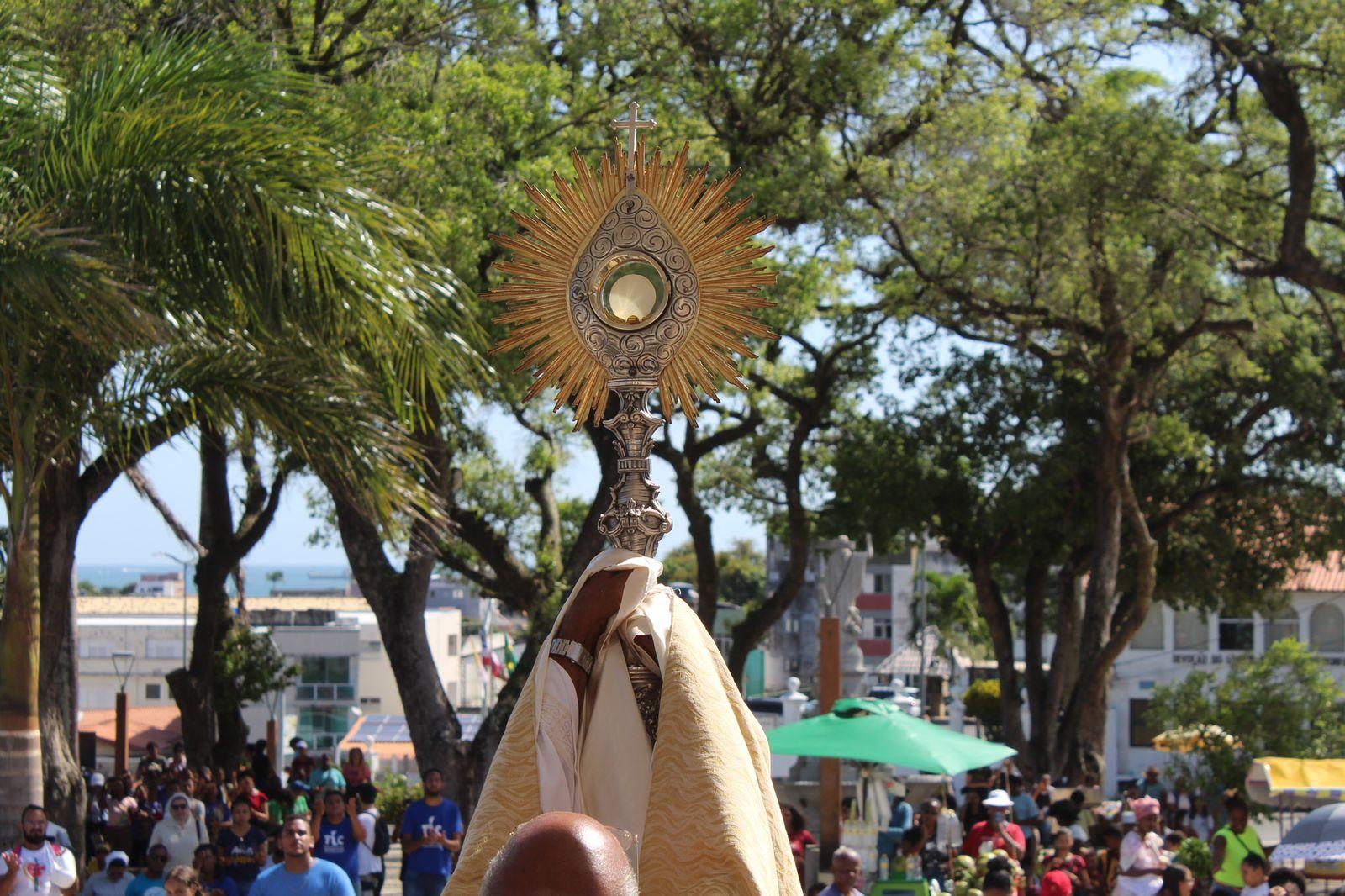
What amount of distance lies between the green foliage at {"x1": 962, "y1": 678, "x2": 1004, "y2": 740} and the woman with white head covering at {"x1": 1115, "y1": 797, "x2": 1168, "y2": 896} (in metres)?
30.1

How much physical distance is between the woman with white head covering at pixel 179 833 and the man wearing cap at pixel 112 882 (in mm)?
1463

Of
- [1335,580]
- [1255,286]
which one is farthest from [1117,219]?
[1335,580]

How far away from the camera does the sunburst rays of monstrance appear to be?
4.17m

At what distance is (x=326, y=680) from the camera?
128 feet

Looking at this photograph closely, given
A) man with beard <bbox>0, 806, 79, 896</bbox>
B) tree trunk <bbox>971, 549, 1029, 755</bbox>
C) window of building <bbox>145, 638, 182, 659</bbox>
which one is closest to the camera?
man with beard <bbox>0, 806, 79, 896</bbox>

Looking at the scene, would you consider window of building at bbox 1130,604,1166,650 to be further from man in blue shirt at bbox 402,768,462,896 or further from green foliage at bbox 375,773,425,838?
man in blue shirt at bbox 402,768,462,896

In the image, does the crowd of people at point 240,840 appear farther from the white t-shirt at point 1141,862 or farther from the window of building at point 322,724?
the window of building at point 322,724

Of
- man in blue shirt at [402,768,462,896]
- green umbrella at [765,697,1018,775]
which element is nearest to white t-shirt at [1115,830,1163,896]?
green umbrella at [765,697,1018,775]

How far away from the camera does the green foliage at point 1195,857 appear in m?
13.7

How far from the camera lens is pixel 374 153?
29.4 ft

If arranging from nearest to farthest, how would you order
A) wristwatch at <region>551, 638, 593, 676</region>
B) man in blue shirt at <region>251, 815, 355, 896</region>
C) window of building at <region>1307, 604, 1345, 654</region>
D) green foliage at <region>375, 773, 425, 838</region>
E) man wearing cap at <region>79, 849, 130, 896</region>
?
1. wristwatch at <region>551, 638, 593, 676</region>
2. man in blue shirt at <region>251, 815, 355, 896</region>
3. man wearing cap at <region>79, 849, 130, 896</region>
4. green foliage at <region>375, 773, 425, 838</region>
5. window of building at <region>1307, 604, 1345, 654</region>

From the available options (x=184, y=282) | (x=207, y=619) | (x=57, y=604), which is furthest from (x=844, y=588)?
(x=184, y=282)

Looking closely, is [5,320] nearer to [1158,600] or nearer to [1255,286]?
[1255,286]

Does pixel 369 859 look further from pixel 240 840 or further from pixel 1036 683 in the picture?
pixel 1036 683
